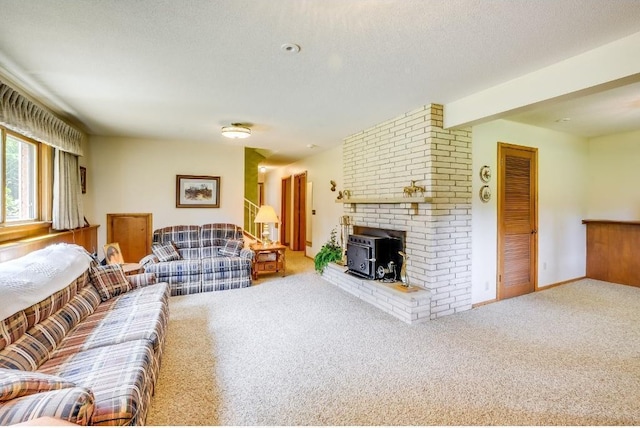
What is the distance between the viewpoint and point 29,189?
3381 mm

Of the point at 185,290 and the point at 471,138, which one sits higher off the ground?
the point at 471,138

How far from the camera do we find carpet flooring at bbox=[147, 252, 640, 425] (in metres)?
1.82

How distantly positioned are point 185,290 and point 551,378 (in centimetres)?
411

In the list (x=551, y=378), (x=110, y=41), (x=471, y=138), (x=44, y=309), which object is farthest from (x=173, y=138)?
(x=551, y=378)

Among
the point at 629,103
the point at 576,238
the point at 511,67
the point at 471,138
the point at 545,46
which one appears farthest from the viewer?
the point at 576,238

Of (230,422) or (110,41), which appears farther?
(110,41)

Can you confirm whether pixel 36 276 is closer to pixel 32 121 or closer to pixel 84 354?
pixel 84 354

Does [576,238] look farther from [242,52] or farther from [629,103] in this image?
[242,52]

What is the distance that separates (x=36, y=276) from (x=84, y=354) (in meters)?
0.62

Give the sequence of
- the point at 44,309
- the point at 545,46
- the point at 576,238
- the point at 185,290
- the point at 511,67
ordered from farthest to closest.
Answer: the point at 576,238 < the point at 185,290 < the point at 511,67 < the point at 545,46 < the point at 44,309

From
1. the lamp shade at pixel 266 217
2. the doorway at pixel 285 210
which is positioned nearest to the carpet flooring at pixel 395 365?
the lamp shade at pixel 266 217

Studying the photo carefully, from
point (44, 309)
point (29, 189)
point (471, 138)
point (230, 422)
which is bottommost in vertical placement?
point (230, 422)

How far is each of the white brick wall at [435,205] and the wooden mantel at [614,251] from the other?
9.92 ft

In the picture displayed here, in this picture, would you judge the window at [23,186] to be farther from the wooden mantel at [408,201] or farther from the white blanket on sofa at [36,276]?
the wooden mantel at [408,201]
